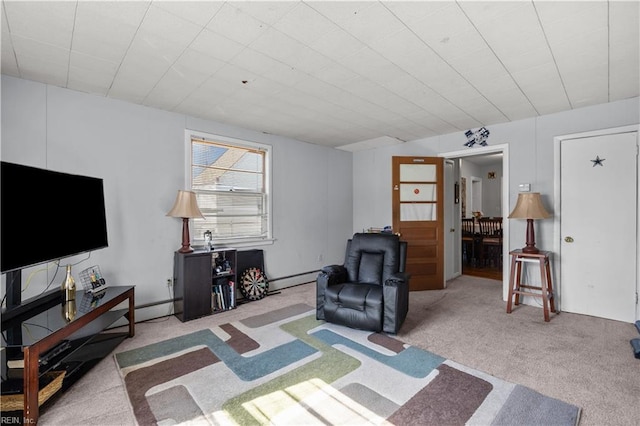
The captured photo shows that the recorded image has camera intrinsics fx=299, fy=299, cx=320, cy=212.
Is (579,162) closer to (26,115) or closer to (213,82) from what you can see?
(213,82)

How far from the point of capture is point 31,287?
2.72 metres

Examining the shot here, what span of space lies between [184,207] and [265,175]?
1.51m

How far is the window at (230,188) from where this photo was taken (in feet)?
13.0

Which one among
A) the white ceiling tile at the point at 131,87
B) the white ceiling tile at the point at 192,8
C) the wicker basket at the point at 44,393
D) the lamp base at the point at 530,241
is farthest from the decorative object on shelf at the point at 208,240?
the lamp base at the point at 530,241

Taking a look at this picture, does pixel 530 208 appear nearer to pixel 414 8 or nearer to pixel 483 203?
pixel 414 8

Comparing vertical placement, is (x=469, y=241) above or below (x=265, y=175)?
below

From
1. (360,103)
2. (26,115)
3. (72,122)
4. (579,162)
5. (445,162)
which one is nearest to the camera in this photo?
(26,115)

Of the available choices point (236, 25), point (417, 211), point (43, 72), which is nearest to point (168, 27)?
point (236, 25)

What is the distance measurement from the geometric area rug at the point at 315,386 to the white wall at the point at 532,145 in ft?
8.53

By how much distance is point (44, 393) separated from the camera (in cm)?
187

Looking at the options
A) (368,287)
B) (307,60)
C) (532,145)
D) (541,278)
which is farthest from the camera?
(532,145)

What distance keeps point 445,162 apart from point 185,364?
4515 millimetres

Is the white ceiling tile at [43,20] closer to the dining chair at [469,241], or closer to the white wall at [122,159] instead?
the white wall at [122,159]

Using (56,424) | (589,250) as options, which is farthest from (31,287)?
(589,250)
